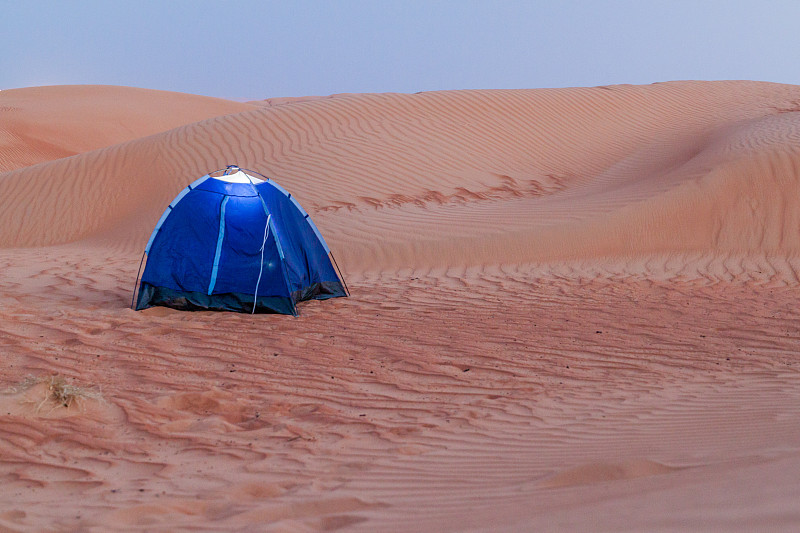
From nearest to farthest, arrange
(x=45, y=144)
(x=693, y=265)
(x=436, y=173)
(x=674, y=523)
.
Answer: (x=674, y=523) < (x=693, y=265) < (x=436, y=173) < (x=45, y=144)

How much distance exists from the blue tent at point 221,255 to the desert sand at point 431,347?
1.11 feet

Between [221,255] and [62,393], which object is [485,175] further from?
[62,393]

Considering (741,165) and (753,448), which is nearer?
(753,448)

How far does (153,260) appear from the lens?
7.44 metres

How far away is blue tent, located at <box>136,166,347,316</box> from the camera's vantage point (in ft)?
24.1

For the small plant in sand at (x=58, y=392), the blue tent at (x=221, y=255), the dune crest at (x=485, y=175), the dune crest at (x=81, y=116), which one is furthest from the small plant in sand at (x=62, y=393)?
the dune crest at (x=81, y=116)

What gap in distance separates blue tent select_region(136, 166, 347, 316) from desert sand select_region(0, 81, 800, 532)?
1.11ft

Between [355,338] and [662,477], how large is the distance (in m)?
3.70

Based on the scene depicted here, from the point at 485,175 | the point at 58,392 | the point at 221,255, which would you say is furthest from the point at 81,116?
the point at 58,392

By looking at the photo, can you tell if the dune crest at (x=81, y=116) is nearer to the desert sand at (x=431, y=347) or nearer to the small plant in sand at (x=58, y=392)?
the desert sand at (x=431, y=347)

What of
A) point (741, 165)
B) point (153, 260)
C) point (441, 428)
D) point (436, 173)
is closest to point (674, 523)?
point (441, 428)

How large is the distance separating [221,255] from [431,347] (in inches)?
106

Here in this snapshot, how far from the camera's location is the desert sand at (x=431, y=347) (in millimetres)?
3045

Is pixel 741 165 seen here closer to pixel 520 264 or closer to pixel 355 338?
pixel 520 264
